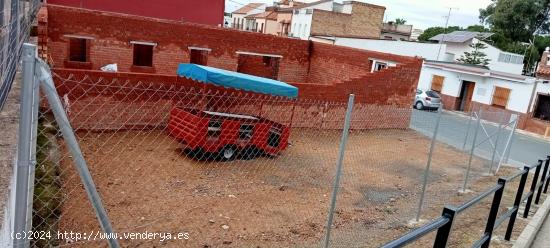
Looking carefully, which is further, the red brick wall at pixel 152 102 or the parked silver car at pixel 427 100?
the parked silver car at pixel 427 100

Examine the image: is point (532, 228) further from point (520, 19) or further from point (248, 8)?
point (248, 8)

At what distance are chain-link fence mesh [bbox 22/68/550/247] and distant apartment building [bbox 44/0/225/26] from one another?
8841 mm

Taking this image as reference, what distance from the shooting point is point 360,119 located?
15.6 meters

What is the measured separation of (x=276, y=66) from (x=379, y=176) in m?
11.0

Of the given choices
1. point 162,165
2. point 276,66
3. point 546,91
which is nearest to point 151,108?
point 162,165

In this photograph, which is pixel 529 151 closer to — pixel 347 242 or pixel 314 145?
pixel 314 145

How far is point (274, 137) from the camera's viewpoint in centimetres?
1090

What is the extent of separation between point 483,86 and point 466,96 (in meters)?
1.63

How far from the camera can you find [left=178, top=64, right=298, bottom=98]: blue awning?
10.5 metres

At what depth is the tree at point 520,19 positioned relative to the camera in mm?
44600

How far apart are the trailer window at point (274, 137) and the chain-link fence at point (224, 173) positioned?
0.11 feet

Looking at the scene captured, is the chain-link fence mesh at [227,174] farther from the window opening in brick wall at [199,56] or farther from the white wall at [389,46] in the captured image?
the white wall at [389,46]

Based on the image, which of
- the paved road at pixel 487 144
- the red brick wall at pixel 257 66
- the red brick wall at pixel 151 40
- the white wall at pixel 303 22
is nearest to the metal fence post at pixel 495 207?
the paved road at pixel 487 144

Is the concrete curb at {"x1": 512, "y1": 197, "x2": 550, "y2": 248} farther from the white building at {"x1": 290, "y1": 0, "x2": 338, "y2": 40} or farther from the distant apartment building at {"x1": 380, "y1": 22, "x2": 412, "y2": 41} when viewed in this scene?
the distant apartment building at {"x1": 380, "y1": 22, "x2": 412, "y2": 41}
